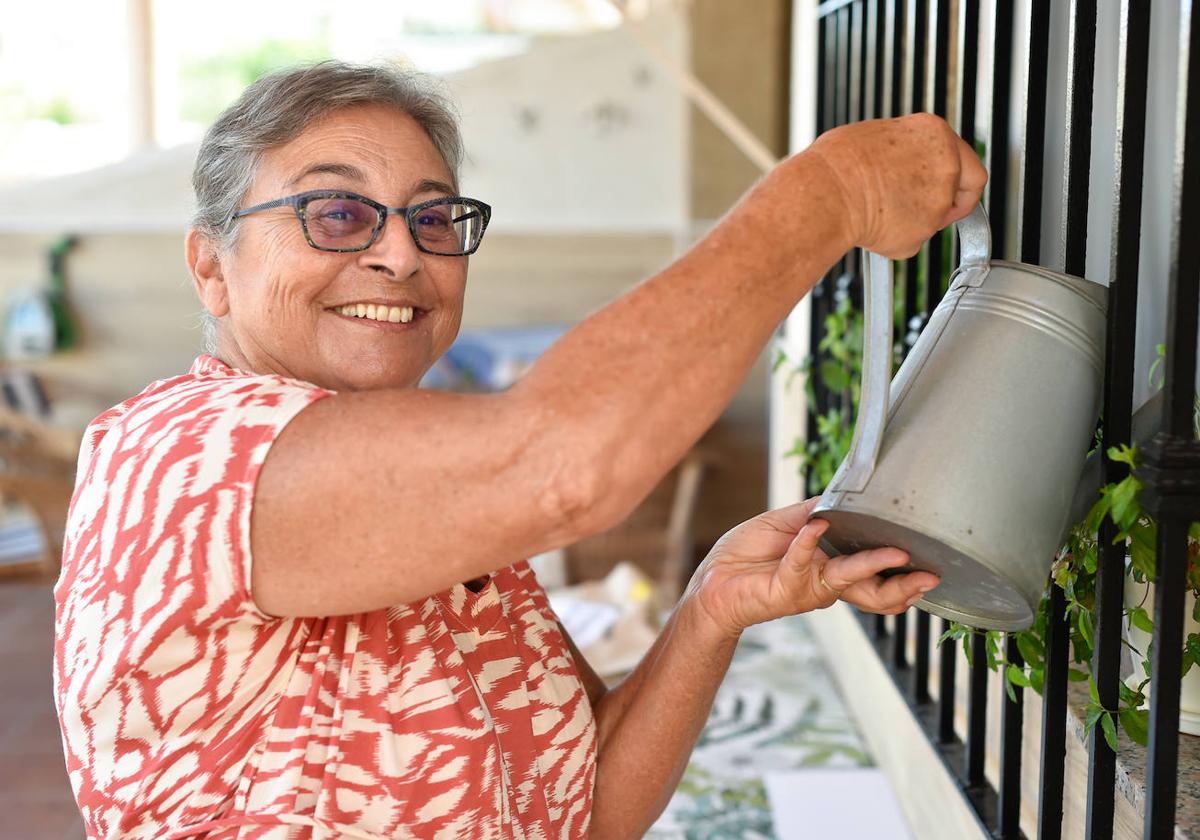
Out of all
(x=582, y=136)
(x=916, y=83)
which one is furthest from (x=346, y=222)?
(x=582, y=136)

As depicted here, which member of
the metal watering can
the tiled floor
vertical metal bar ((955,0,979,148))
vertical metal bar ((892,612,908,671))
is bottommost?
the tiled floor

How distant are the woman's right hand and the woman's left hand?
0.21 meters

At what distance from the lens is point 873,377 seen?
764mm

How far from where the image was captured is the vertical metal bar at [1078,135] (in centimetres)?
86

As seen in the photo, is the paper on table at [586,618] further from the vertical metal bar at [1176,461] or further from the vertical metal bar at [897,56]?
the vertical metal bar at [1176,461]

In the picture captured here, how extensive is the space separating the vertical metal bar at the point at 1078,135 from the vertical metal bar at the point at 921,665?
567 mm

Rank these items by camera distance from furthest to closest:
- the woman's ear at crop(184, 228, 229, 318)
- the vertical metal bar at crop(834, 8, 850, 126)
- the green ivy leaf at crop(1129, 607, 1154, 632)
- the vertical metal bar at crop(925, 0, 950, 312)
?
the vertical metal bar at crop(834, 8, 850, 126), the vertical metal bar at crop(925, 0, 950, 312), the woman's ear at crop(184, 228, 229, 318), the green ivy leaf at crop(1129, 607, 1154, 632)

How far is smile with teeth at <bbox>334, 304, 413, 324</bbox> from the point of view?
99 centimetres

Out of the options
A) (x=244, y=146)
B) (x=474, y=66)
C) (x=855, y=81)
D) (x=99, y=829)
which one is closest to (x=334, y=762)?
(x=99, y=829)

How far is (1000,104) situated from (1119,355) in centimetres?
34

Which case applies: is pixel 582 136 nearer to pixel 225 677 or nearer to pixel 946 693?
pixel 946 693

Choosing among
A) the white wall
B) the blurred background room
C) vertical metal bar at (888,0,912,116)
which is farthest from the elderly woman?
the white wall

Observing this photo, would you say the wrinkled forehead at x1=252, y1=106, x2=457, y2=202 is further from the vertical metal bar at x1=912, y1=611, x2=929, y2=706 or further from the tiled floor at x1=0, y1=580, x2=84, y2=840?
the tiled floor at x1=0, y1=580, x2=84, y2=840

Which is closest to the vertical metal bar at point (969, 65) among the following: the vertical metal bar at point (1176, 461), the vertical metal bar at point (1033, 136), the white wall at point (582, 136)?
the vertical metal bar at point (1033, 136)
